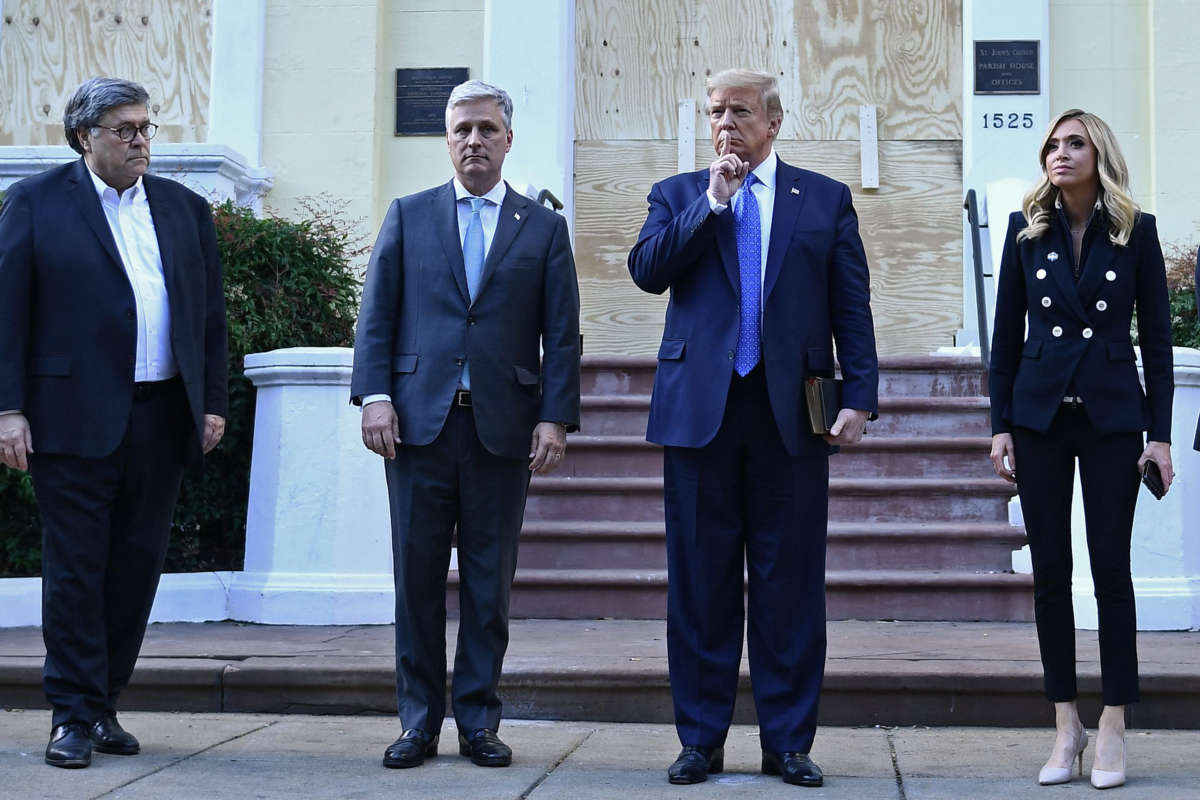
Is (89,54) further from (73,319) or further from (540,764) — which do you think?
(540,764)

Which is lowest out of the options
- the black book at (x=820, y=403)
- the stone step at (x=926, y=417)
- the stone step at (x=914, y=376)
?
the black book at (x=820, y=403)

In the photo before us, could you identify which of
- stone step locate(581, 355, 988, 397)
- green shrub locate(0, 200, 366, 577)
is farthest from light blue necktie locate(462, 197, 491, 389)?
stone step locate(581, 355, 988, 397)

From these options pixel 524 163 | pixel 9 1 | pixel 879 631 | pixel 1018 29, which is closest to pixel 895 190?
pixel 1018 29

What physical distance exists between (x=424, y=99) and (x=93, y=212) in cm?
485

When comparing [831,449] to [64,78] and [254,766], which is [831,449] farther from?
[64,78]

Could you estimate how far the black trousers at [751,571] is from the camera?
3930 millimetres

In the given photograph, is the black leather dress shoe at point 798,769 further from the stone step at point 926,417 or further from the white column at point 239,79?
the white column at point 239,79

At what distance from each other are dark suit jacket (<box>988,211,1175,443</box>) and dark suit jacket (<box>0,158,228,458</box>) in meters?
2.26

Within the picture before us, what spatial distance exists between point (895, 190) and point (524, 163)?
217 cm

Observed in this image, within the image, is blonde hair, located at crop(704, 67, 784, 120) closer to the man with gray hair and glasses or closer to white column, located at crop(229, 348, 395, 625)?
the man with gray hair and glasses

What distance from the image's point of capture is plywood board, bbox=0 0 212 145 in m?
9.21

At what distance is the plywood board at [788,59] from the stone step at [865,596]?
12.0ft

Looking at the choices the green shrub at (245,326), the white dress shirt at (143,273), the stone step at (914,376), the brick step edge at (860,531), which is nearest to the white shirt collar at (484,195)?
the white dress shirt at (143,273)

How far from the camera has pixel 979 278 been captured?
7391 mm
